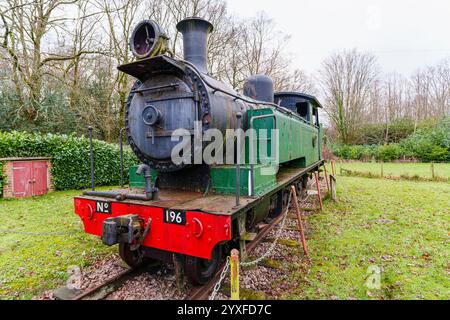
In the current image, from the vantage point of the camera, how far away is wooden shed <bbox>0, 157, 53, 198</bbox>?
8320 mm

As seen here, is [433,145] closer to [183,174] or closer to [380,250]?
[380,250]

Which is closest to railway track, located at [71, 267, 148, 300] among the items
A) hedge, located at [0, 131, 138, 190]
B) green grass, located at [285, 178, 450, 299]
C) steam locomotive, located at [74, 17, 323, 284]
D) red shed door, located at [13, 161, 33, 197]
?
steam locomotive, located at [74, 17, 323, 284]

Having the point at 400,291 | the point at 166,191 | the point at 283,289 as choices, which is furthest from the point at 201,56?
the point at 400,291

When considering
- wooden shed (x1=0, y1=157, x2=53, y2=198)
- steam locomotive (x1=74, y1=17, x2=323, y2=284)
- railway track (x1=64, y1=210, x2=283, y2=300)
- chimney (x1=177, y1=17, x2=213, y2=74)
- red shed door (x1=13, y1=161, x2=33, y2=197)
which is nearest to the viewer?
steam locomotive (x1=74, y1=17, x2=323, y2=284)

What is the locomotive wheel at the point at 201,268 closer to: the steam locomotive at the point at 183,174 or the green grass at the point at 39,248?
the steam locomotive at the point at 183,174

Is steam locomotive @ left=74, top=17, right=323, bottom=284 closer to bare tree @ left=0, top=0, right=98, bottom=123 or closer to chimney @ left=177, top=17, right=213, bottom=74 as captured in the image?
chimney @ left=177, top=17, right=213, bottom=74

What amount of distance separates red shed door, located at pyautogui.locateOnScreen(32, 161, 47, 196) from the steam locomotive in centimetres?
684

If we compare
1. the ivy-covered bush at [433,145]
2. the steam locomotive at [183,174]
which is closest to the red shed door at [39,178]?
the steam locomotive at [183,174]

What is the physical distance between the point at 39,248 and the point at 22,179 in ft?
16.6

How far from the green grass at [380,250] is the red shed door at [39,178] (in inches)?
340

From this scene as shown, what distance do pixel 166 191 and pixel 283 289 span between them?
6.64 ft

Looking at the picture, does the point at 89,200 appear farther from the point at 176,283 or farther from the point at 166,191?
the point at 176,283

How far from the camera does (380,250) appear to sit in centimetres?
482
